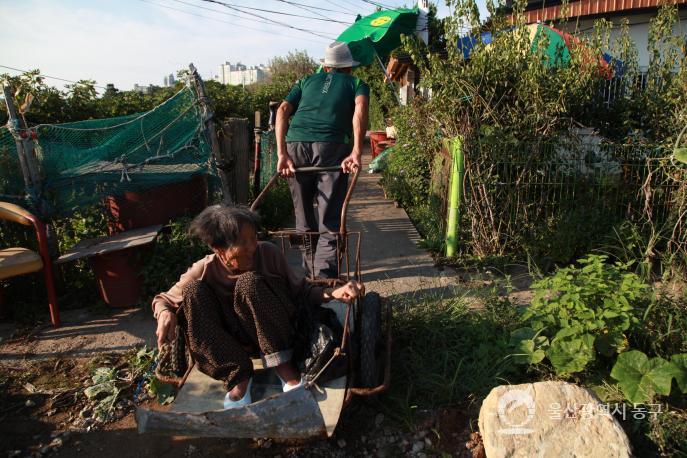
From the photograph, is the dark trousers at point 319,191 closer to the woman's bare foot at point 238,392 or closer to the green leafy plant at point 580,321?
the woman's bare foot at point 238,392

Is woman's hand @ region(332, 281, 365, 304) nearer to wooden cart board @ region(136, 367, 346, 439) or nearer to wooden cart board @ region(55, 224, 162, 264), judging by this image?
wooden cart board @ region(136, 367, 346, 439)

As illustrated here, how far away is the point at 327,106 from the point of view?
4137 millimetres

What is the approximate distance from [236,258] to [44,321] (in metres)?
2.70

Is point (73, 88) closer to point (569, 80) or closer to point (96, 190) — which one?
point (96, 190)

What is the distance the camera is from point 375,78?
1681 centimetres

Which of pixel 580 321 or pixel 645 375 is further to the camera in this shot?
pixel 580 321

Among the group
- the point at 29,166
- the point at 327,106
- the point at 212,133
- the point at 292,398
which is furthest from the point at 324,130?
the point at 29,166

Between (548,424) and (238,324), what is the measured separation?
1665mm

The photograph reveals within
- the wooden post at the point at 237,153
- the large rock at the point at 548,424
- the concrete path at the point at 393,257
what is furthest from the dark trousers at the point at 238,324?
the wooden post at the point at 237,153

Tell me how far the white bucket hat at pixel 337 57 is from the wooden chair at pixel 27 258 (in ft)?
8.68

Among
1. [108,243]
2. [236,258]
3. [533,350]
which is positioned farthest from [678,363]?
[108,243]

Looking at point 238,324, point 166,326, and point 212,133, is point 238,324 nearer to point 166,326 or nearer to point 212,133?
point 166,326

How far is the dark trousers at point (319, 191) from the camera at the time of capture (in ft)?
13.2

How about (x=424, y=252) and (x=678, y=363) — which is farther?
(x=424, y=252)
